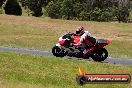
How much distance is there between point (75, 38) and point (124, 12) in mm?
80250

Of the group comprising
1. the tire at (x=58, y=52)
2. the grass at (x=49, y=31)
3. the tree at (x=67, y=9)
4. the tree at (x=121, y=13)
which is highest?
the tire at (x=58, y=52)

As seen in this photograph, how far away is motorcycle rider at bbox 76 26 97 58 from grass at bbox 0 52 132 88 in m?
2.52

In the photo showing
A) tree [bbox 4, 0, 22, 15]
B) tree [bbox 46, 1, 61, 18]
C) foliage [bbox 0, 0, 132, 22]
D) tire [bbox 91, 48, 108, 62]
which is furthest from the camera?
tree [bbox 46, 1, 61, 18]

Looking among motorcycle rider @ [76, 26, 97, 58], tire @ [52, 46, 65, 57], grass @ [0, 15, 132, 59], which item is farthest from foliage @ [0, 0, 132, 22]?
motorcycle rider @ [76, 26, 97, 58]

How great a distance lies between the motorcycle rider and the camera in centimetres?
2378

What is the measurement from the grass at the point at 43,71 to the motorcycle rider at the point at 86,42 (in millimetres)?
2516

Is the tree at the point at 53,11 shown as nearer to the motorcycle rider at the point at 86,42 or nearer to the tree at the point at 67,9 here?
the tree at the point at 67,9

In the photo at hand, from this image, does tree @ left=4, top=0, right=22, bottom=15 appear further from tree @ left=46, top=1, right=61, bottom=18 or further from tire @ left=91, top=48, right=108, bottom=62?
tire @ left=91, top=48, right=108, bottom=62

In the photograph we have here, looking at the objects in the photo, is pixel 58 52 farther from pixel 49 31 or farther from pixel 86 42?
pixel 49 31

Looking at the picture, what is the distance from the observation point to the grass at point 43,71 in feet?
52.1

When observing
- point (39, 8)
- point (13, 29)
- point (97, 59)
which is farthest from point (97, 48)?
point (39, 8)

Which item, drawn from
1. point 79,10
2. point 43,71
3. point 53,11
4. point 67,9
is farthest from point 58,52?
point 79,10

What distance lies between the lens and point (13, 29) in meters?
60.5

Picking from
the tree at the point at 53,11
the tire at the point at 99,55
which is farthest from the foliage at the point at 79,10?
the tire at the point at 99,55
